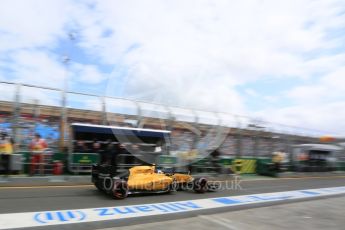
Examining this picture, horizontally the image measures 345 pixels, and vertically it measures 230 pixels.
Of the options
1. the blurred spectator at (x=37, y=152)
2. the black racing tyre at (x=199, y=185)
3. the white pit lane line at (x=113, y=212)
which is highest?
the blurred spectator at (x=37, y=152)

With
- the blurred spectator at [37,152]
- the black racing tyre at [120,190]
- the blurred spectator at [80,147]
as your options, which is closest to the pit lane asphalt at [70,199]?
the black racing tyre at [120,190]

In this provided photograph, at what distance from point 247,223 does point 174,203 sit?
280cm

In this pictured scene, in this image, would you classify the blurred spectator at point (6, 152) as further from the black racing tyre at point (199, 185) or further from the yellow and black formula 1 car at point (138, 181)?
the black racing tyre at point (199, 185)

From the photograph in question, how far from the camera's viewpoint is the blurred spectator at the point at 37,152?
13.9 metres

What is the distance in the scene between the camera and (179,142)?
1822 cm

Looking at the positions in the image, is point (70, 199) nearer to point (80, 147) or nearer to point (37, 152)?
point (37, 152)

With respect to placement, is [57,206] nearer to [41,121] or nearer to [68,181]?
[68,181]

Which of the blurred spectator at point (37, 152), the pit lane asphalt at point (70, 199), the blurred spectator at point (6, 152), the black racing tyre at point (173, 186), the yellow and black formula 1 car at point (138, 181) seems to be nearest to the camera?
the pit lane asphalt at point (70, 199)

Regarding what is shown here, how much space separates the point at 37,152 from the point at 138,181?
4962 mm

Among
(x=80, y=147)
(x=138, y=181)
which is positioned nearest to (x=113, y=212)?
(x=138, y=181)

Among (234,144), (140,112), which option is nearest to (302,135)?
(234,144)

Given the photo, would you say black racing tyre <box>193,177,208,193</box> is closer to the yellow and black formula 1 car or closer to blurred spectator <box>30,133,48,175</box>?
the yellow and black formula 1 car

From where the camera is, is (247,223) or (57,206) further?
(57,206)

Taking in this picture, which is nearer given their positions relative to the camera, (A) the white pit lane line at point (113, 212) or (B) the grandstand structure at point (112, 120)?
(A) the white pit lane line at point (113, 212)
